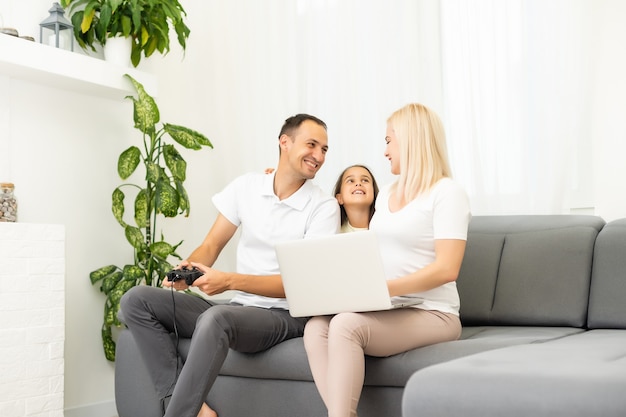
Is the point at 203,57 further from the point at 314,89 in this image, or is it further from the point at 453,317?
the point at 453,317

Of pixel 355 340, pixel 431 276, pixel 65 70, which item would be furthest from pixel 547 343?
pixel 65 70

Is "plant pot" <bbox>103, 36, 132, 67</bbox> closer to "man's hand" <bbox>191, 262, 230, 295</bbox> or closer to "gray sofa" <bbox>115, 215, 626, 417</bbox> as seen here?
"gray sofa" <bbox>115, 215, 626, 417</bbox>

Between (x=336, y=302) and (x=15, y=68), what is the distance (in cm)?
189

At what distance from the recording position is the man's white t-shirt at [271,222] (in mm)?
2871

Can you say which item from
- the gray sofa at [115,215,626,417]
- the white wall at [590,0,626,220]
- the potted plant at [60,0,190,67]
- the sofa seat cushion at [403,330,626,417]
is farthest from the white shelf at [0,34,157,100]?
the sofa seat cushion at [403,330,626,417]

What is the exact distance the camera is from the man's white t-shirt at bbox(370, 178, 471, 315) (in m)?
2.39

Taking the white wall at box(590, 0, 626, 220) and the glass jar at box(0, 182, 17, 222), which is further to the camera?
the glass jar at box(0, 182, 17, 222)

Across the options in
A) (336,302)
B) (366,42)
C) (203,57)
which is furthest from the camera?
(203,57)

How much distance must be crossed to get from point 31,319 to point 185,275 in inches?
37.7

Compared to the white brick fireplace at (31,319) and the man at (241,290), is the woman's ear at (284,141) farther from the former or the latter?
the white brick fireplace at (31,319)

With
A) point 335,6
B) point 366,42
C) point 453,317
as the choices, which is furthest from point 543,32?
point 453,317

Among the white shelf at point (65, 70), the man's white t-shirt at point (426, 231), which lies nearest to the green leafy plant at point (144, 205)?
the white shelf at point (65, 70)

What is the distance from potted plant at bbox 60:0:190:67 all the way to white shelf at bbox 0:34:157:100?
170 millimetres

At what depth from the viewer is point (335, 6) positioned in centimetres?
407
